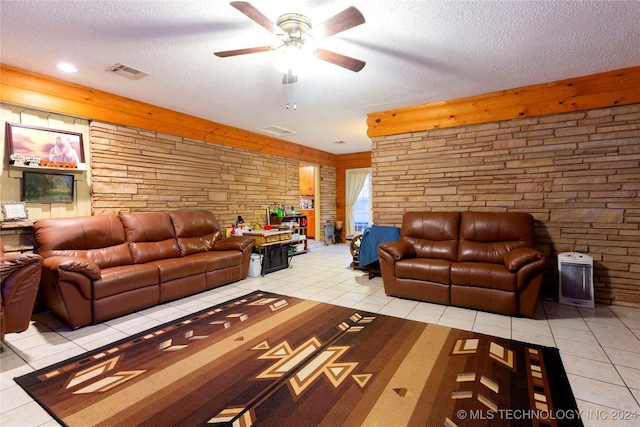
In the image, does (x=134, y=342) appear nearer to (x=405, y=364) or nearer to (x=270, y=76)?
(x=405, y=364)

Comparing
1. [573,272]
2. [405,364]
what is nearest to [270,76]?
[405,364]

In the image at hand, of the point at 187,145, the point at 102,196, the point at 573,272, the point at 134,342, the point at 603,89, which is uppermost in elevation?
the point at 603,89

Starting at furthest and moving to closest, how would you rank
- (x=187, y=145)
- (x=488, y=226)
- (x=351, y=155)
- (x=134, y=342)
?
1. (x=351, y=155)
2. (x=187, y=145)
3. (x=488, y=226)
4. (x=134, y=342)

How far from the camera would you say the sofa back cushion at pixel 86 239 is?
3.16 metres

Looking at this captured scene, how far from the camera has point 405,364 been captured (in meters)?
2.20

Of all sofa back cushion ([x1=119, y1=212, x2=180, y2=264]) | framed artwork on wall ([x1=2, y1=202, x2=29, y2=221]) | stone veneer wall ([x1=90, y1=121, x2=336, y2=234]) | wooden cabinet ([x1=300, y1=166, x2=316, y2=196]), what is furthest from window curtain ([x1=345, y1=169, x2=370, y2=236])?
framed artwork on wall ([x1=2, y1=202, x2=29, y2=221])

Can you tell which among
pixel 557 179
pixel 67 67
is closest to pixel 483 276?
pixel 557 179

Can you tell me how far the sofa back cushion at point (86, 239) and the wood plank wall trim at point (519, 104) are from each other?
12.9 feet

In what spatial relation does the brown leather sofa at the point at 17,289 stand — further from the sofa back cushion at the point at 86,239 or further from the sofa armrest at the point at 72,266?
the sofa back cushion at the point at 86,239

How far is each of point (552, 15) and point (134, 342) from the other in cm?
436

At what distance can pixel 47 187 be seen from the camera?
11.3 ft

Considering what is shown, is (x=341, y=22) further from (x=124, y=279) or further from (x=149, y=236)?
(x=149, y=236)

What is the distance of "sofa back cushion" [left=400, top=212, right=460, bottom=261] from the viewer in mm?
3842

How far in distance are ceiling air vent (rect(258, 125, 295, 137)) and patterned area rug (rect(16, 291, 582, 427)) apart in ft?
13.2
